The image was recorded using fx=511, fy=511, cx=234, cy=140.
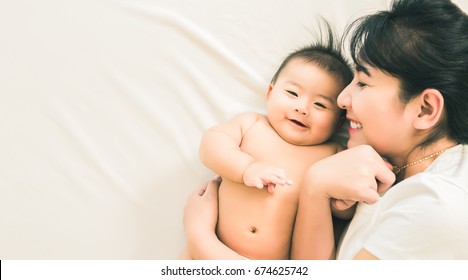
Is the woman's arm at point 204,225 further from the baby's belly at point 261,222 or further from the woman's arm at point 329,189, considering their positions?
the woman's arm at point 329,189

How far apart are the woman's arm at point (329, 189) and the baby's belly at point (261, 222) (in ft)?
0.14

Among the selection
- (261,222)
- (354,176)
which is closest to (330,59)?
(354,176)

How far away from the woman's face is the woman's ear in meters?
0.03

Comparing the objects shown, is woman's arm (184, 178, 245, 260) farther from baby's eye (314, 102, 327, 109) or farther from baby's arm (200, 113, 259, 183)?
baby's eye (314, 102, 327, 109)

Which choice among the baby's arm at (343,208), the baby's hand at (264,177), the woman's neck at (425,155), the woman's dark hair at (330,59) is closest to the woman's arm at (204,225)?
the baby's hand at (264,177)

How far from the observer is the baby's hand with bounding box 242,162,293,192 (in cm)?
116

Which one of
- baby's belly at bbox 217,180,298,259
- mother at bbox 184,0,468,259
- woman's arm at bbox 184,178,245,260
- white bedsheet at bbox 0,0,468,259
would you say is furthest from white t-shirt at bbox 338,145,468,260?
white bedsheet at bbox 0,0,468,259

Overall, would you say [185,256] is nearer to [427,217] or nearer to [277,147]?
[277,147]

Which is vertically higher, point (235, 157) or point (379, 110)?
point (379, 110)

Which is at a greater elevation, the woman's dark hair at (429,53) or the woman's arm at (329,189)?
the woman's dark hair at (429,53)

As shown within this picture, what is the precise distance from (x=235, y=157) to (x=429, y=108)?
18.1 inches

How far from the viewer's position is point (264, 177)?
3.84 ft

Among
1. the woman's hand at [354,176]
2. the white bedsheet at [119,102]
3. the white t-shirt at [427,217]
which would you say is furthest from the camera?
the white bedsheet at [119,102]

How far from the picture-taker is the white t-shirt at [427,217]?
1012 millimetres
